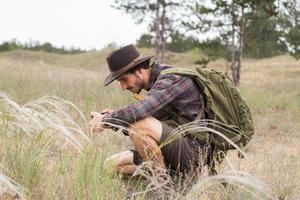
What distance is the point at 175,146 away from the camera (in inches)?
163

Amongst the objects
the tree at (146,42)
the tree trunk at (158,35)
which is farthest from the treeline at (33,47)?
the tree trunk at (158,35)

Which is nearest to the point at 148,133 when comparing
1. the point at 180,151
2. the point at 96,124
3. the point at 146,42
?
the point at 180,151

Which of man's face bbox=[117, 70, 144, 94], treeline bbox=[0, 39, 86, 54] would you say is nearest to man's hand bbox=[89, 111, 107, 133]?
man's face bbox=[117, 70, 144, 94]

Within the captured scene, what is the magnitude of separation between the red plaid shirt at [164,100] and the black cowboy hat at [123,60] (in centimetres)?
15

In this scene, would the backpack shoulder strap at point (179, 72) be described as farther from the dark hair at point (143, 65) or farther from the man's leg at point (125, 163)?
the man's leg at point (125, 163)

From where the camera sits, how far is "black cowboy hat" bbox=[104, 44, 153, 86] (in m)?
4.24

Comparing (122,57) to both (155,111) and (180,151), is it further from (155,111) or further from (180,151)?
(180,151)

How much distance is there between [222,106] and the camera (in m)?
4.26

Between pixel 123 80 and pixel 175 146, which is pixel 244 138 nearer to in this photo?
pixel 175 146

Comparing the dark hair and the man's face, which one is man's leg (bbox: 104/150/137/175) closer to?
the man's face

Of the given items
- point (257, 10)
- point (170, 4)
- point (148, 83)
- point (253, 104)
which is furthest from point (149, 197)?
point (170, 4)

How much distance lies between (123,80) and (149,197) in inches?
39.8

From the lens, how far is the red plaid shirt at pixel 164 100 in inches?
158

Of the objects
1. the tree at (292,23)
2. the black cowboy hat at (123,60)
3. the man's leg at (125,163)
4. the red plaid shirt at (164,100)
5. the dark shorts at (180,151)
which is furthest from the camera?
the tree at (292,23)
